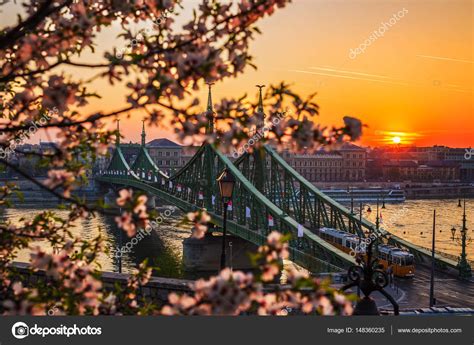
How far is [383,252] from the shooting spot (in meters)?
28.4

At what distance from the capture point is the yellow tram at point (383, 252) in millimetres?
25812

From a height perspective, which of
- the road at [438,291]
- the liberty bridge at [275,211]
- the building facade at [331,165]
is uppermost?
the building facade at [331,165]

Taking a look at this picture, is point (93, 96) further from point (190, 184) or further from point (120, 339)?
point (190, 184)

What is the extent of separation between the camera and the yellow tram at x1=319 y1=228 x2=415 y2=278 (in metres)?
25.8

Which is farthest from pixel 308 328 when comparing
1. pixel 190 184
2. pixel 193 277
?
pixel 190 184

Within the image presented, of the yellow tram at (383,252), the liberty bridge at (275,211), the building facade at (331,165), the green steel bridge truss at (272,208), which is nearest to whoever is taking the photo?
the liberty bridge at (275,211)

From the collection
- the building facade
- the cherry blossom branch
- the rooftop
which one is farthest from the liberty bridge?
the building facade

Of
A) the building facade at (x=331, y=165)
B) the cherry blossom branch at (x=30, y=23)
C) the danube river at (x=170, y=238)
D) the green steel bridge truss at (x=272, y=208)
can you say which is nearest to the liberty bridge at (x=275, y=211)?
the green steel bridge truss at (x=272, y=208)

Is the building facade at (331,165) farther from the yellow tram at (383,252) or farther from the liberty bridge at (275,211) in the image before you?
the yellow tram at (383,252)

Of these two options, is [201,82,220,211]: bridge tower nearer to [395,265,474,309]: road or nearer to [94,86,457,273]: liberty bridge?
[94,86,457,273]: liberty bridge

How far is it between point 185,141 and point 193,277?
84.4 feet

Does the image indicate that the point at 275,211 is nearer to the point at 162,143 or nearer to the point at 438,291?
the point at 438,291

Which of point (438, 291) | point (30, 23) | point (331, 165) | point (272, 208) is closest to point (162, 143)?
point (331, 165)

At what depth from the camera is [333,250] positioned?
2323 centimetres
